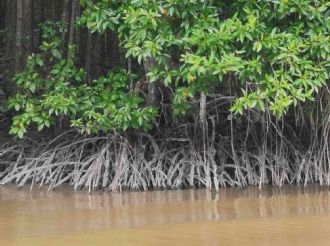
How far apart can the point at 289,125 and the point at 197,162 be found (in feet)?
4.51

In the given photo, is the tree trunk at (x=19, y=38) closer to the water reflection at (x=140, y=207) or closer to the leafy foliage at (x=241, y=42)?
the water reflection at (x=140, y=207)

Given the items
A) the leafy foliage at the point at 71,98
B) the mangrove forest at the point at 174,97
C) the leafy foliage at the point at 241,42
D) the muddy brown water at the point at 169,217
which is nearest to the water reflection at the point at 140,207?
the muddy brown water at the point at 169,217

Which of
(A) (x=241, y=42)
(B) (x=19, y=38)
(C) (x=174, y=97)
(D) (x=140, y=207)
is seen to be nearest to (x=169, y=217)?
(D) (x=140, y=207)

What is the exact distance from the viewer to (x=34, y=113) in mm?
6488

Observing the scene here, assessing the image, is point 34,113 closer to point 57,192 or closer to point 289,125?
point 57,192

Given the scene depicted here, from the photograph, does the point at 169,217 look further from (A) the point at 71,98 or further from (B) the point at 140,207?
(A) the point at 71,98

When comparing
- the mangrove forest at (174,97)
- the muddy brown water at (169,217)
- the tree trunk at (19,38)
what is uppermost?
the tree trunk at (19,38)

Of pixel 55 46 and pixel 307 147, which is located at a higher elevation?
pixel 55 46

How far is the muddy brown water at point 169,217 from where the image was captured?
13.7 ft

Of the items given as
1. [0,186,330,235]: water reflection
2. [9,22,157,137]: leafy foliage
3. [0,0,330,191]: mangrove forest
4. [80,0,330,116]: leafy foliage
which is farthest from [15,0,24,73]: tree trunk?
[80,0,330,116]: leafy foliage

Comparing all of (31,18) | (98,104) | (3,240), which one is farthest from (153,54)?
(31,18)

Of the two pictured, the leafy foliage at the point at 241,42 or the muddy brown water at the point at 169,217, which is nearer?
the muddy brown water at the point at 169,217

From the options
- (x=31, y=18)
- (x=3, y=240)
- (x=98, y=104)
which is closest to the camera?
(x=3, y=240)

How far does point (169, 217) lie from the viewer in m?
4.93
